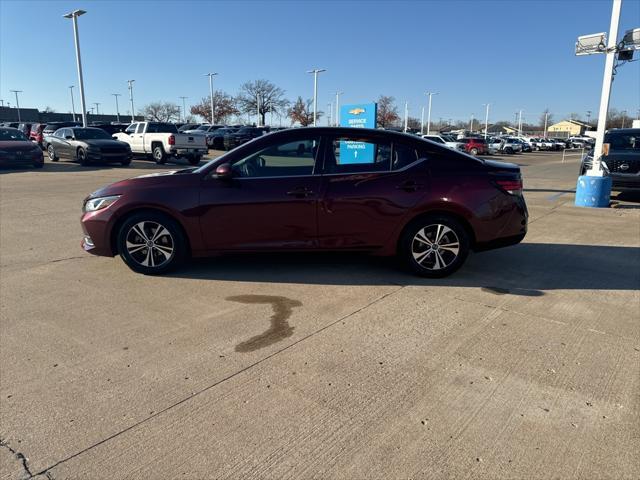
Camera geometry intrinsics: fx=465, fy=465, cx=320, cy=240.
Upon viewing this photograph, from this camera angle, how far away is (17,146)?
18938 mm

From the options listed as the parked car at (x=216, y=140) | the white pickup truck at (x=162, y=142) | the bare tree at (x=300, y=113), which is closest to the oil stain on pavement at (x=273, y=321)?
the white pickup truck at (x=162, y=142)

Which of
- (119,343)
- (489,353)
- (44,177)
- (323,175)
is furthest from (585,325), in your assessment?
(44,177)

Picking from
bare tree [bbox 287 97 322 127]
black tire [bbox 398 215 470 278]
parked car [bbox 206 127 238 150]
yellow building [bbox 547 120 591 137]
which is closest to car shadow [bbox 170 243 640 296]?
black tire [bbox 398 215 470 278]

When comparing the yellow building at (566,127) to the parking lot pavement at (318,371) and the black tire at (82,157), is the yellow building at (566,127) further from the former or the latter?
the parking lot pavement at (318,371)

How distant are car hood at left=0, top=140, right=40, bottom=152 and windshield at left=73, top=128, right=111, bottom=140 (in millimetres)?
1981

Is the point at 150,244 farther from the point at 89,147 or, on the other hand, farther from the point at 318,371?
the point at 89,147

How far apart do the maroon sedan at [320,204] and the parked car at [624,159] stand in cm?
817

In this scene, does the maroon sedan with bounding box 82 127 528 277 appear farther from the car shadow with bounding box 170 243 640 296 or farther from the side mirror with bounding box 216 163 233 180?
the car shadow with bounding box 170 243 640 296

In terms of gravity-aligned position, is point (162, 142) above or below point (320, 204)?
above

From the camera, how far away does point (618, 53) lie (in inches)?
401

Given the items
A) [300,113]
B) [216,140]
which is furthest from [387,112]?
[216,140]

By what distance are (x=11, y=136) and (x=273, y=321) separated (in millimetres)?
20689

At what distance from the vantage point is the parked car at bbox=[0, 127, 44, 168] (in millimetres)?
18734

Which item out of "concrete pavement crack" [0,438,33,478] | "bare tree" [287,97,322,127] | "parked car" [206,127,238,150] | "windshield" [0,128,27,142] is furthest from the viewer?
"bare tree" [287,97,322,127]
